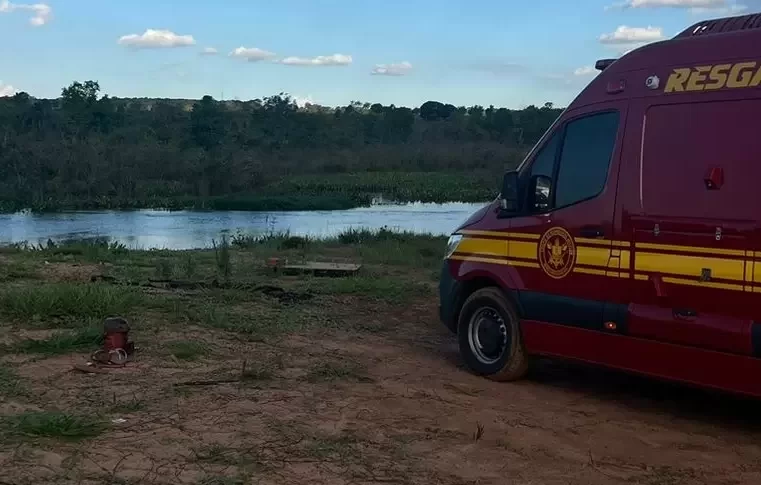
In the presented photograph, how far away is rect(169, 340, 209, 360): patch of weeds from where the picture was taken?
25.7ft

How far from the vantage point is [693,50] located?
6102mm

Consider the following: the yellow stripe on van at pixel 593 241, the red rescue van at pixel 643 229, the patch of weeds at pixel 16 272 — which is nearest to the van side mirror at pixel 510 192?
the red rescue van at pixel 643 229

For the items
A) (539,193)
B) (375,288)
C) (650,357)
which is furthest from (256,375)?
(375,288)

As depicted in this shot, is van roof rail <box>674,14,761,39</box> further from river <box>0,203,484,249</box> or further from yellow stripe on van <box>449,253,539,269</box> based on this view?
river <box>0,203,484,249</box>

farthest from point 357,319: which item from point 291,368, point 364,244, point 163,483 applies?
point 364,244

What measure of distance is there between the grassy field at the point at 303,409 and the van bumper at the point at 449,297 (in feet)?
1.30

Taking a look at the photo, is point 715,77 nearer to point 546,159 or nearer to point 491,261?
point 546,159

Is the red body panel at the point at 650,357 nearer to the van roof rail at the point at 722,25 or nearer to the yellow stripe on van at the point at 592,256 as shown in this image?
the yellow stripe on van at the point at 592,256

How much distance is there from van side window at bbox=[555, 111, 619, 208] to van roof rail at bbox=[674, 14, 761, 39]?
2.48ft

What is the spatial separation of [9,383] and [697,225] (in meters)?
4.86

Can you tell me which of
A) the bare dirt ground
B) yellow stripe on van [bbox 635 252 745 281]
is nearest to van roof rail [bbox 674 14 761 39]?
yellow stripe on van [bbox 635 252 745 281]

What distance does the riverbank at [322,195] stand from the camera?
41844mm

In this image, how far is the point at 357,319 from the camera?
1005 centimetres

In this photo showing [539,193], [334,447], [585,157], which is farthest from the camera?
[539,193]
